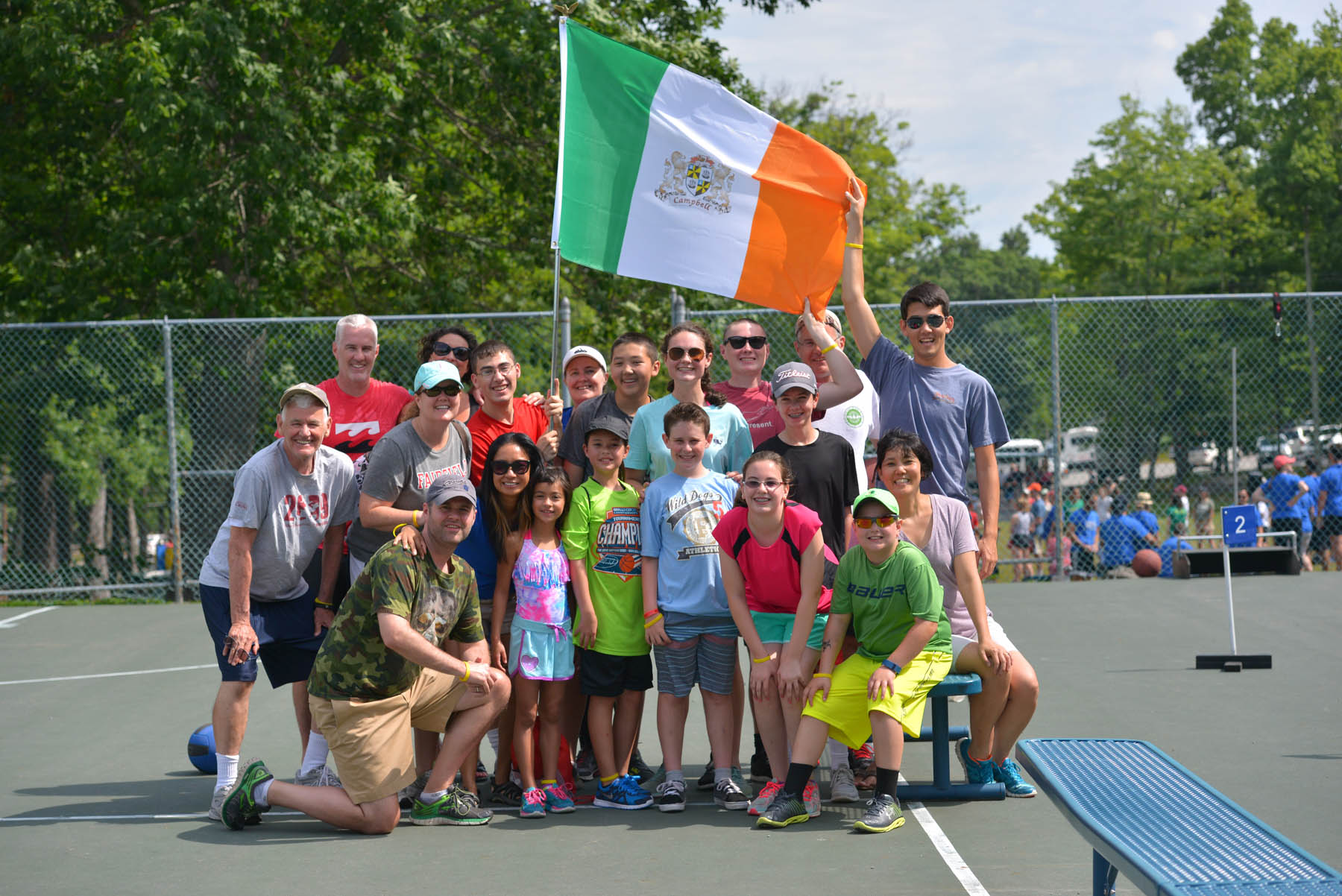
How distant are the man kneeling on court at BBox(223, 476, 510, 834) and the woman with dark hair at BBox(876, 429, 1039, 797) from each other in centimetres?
196

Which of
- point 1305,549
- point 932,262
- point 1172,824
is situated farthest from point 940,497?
point 932,262

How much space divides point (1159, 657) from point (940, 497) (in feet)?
13.5

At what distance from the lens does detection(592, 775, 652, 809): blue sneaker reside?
19.2ft

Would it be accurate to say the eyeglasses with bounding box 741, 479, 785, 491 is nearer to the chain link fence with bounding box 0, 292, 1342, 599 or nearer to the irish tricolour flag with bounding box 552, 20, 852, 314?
the irish tricolour flag with bounding box 552, 20, 852, 314

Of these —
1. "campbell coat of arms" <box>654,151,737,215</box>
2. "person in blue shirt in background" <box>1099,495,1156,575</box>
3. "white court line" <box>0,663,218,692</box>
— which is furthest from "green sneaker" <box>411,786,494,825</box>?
"person in blue shirt in background" <box>1099,495,1156,575</box>

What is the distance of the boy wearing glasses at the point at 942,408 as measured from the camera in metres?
6.11

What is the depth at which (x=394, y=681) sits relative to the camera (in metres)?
5.52

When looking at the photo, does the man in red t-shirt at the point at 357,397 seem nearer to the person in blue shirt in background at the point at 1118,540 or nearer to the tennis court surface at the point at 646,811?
the tennis court surface at the point at 646,811

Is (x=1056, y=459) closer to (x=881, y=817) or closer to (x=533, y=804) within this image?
(x=881, y=817)

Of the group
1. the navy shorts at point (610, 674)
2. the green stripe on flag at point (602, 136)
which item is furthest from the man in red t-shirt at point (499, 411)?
the navy shorts at point (610, 674)

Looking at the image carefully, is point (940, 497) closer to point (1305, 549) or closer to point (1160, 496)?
point (1305, 549)

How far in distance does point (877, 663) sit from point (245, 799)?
2.86 m

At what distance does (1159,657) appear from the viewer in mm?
9102

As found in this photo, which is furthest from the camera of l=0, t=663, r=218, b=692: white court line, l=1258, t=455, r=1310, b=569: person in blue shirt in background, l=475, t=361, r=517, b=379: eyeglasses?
l=1258, t=455, r=1310, b=569: person in blue shirt in background
